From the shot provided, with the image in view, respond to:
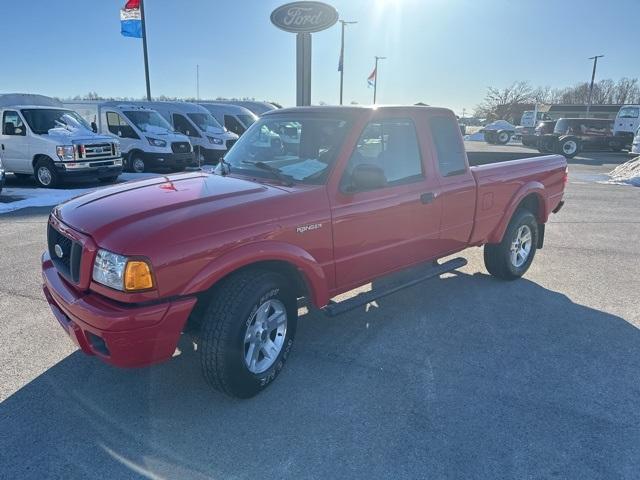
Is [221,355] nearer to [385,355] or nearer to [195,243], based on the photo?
[195,243]

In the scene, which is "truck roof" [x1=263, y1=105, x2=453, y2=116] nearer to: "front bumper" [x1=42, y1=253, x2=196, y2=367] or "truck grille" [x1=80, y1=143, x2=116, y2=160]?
"front bumper" [x1=42, y1=253, x2=196, y2=367]

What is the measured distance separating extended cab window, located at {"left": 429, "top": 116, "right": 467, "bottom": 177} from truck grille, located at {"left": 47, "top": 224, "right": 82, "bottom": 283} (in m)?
3.10

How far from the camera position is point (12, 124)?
11.8 m

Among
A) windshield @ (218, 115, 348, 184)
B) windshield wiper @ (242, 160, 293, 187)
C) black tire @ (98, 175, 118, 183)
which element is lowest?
black tire @ (98, 175, 118, 183)

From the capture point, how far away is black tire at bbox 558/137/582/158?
932 inches

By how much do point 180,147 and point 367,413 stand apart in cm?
1337

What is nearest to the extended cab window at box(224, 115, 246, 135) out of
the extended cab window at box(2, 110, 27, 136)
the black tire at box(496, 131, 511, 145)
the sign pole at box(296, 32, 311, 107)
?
the sign pole at box(296, 32, 311, 107)

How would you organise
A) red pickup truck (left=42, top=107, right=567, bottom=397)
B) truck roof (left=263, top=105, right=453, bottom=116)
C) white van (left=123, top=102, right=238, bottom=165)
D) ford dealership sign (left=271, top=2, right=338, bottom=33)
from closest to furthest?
red pickup truck (left=42, top=107, right=567, bottom=397)
truck roof (left=263, top=105, right=453, bottom=116)
ford dealership sign (left=271, top=2, right=338, bottom=33)
white van (left=123, top=102, right=238, bottom=165)

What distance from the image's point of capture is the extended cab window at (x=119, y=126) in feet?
48.0

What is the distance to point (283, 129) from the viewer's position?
13.5 ft

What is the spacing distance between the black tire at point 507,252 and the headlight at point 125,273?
13.1ft

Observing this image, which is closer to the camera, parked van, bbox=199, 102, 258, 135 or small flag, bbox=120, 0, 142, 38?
small flag, bbox=120, 0, 142, 38

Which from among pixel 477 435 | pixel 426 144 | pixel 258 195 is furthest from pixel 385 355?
pixel 426 144

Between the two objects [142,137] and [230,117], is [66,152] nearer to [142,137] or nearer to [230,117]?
[142,137]
